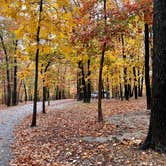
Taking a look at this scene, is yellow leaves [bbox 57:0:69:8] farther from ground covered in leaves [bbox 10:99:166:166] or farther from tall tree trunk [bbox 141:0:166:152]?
tall tree trunk [bbox 141:0:166:152]

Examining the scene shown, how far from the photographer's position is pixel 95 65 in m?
27.0

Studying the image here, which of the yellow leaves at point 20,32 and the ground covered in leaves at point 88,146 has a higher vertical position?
the yellow leaves at point 20,32

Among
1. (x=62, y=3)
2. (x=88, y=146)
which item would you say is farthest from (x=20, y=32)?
(x=88, y=146)

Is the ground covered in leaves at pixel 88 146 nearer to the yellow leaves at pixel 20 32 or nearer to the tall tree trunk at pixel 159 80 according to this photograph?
the tall tree trunk at pixel 159 80

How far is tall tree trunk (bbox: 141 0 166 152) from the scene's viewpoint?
7.85 metres

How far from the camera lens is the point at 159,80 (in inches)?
312

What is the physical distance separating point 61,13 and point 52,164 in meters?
9.02

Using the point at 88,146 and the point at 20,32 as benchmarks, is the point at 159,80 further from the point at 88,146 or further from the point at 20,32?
the point at 20,32

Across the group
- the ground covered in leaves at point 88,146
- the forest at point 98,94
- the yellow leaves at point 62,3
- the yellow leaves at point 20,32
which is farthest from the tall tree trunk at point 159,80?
the yellow leaves at point 20,32

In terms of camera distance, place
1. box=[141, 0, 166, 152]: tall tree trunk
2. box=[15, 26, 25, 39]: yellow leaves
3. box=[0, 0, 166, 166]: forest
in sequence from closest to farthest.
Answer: box=[141, 0, 166, 152]: tall tree trunk → box=[0, 0, 166, 166]: forest → box=[15, 26, 25, 39]: yellow leaves

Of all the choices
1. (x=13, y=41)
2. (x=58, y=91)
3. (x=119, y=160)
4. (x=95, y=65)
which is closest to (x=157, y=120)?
(x=119, y=160)

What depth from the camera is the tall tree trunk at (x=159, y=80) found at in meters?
7.85

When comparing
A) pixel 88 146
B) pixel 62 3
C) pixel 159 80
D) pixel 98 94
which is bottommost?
pixel 88 146

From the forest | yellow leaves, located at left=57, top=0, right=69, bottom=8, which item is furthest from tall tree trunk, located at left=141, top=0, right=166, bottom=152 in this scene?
yellow leaves, located at left=57, top=0, right=69, bottom=8
